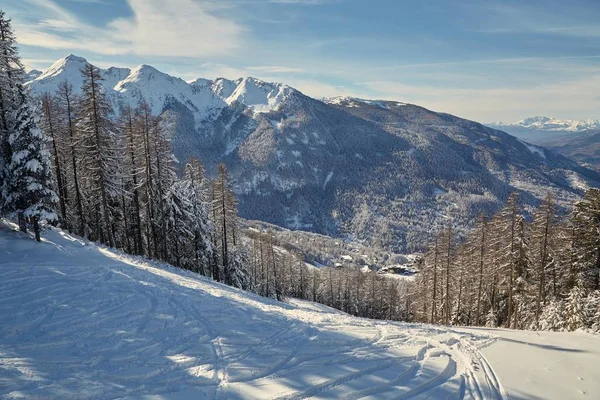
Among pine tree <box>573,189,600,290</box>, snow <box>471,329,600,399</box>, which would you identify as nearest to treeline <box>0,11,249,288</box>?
snow <box>471,329,600,399</box>

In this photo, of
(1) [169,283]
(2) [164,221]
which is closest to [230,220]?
(2) [164,221]

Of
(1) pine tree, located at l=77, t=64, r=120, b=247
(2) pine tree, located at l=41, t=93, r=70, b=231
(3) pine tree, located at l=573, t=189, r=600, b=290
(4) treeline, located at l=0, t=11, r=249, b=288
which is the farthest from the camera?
(2) pine tree, located at l=41, t=93, r=70, b=231

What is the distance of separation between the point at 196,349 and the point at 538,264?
26362 mm

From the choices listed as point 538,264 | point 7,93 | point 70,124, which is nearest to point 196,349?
point 7,93

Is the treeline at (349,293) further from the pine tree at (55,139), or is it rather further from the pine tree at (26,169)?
the pine tree at (26,169)

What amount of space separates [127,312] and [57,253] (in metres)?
10.2

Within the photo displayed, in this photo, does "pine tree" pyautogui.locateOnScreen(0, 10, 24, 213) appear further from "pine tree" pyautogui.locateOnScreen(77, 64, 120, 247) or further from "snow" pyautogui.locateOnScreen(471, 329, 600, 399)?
"snow" pyautogui.locateOnScreen(471, 329, 600, 399)

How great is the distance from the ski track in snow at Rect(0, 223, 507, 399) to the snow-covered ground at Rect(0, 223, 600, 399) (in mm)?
39

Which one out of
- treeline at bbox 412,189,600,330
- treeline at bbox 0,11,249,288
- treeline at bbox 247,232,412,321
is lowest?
treeline at bbox 247,232,412,321

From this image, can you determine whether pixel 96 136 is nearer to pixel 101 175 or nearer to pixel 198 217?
pixel 101 175

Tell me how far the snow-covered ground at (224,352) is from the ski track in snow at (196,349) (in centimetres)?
4

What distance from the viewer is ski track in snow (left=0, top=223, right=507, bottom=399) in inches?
355

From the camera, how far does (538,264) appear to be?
1042 inches

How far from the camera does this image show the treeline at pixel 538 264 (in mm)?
22750
